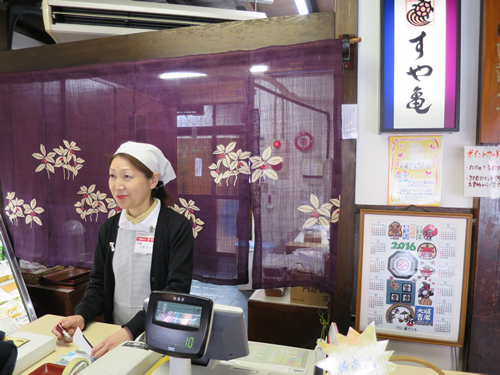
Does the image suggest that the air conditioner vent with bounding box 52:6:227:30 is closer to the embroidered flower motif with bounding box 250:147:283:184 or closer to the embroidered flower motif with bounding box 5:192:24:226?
the embroidered flower motif with bounding box 250:147:283:184

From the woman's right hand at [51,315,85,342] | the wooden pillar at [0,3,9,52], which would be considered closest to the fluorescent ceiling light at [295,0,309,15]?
the wooden pillar at [0,3,9,52]

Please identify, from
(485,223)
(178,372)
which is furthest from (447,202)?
(178,372)

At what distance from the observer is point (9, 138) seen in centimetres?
270

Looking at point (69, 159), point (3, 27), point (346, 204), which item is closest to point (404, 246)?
point (346, 204)

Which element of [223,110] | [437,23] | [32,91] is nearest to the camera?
[437,23]

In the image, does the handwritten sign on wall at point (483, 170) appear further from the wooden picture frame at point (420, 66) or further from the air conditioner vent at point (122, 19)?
the air conditioner vent at point (122, 19)

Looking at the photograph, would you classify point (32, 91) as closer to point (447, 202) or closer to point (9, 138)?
point (9, 138)

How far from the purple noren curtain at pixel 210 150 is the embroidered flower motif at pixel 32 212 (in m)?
0.01

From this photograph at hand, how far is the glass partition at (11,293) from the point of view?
248 centimetres

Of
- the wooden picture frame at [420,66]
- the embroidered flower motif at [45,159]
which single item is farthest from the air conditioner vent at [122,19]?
the wooden picture frame at [420,66]

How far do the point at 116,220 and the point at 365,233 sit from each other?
1.50 meters

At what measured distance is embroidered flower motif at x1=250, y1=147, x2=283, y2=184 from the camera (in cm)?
203

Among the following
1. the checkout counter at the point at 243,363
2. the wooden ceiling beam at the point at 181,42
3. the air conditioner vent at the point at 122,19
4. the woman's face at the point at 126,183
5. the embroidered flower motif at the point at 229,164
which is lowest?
the checkout counter at the point at 243,363

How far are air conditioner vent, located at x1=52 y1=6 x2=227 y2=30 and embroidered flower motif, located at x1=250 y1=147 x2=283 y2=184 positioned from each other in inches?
43.9
